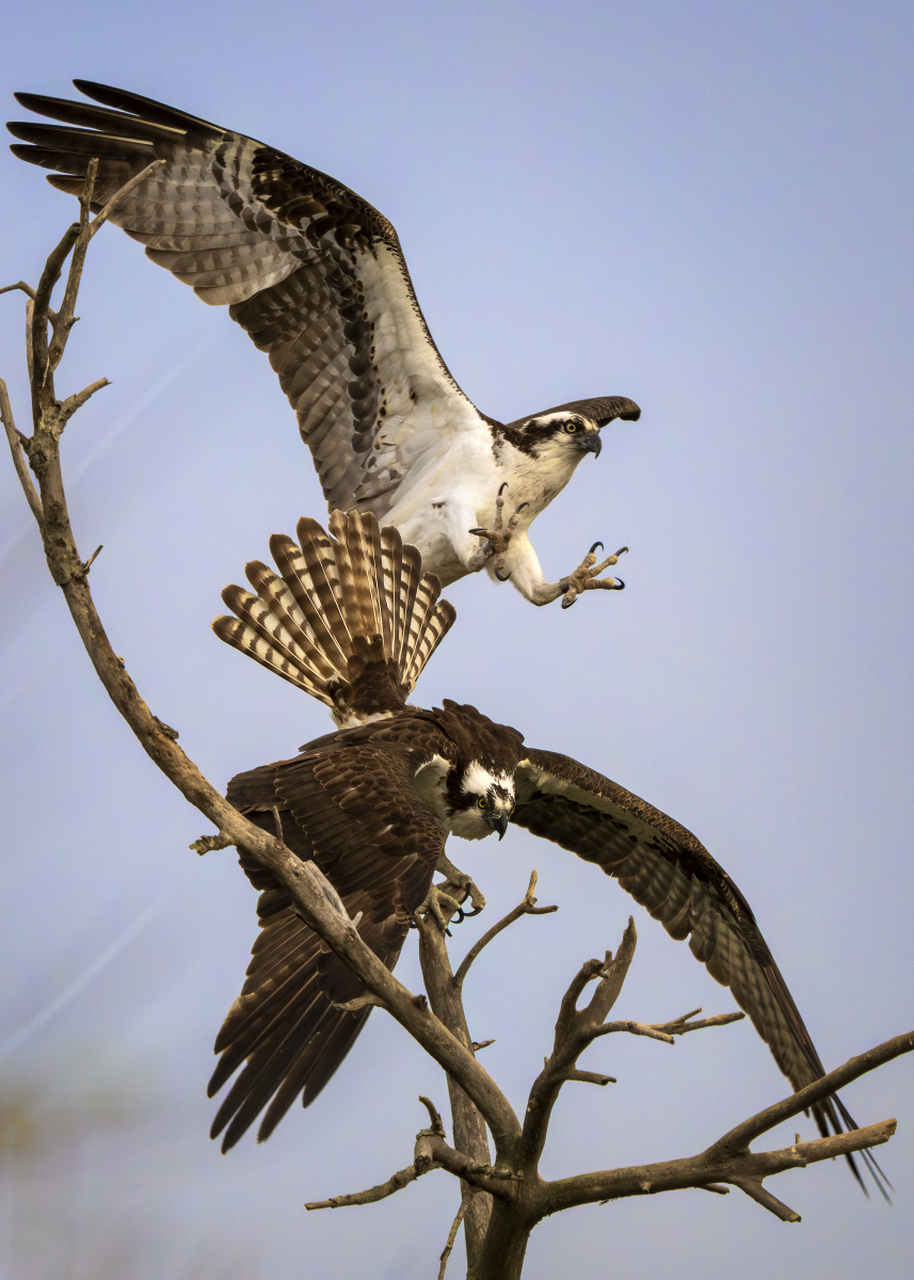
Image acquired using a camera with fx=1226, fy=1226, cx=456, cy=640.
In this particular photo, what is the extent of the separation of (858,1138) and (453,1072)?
1141 millimetres

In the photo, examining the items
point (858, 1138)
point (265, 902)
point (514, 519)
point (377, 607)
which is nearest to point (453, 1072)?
point (265, 902)

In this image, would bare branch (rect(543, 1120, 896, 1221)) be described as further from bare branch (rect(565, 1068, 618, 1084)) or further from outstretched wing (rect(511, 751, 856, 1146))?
outstretched wing (rect(511, 751, 856, 1146))

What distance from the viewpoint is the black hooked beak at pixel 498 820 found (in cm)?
543

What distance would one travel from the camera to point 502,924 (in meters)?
4.41

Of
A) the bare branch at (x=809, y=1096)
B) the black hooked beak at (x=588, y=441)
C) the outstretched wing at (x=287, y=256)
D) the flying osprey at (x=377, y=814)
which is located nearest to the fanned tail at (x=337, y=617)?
the flying osprey at (x=377, y=814)

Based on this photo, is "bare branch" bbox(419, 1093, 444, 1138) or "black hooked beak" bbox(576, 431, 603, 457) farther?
"black hooked beak" bbox(576, 431, 603, 457)

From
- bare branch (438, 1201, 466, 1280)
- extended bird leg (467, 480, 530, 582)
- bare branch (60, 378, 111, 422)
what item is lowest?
bare branch (438, 1201, 466, 1280)

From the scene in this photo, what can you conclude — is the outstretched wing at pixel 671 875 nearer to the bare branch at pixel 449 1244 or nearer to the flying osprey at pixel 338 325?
the flying osprey at pixel 338 325

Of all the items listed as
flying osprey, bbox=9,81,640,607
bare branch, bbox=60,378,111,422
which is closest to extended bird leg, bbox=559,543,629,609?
flying osprey, bbox=9,81,640,607

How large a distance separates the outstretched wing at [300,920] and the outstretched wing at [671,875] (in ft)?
5.09

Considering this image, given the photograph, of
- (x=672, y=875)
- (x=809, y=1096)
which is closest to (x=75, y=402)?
(x=809, y=1096)

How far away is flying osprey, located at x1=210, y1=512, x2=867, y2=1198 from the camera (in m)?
3.65

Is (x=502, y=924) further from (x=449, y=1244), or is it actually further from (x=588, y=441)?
(x=588, y=441)

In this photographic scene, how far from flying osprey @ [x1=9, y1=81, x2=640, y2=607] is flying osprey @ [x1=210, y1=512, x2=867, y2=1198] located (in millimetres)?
745
